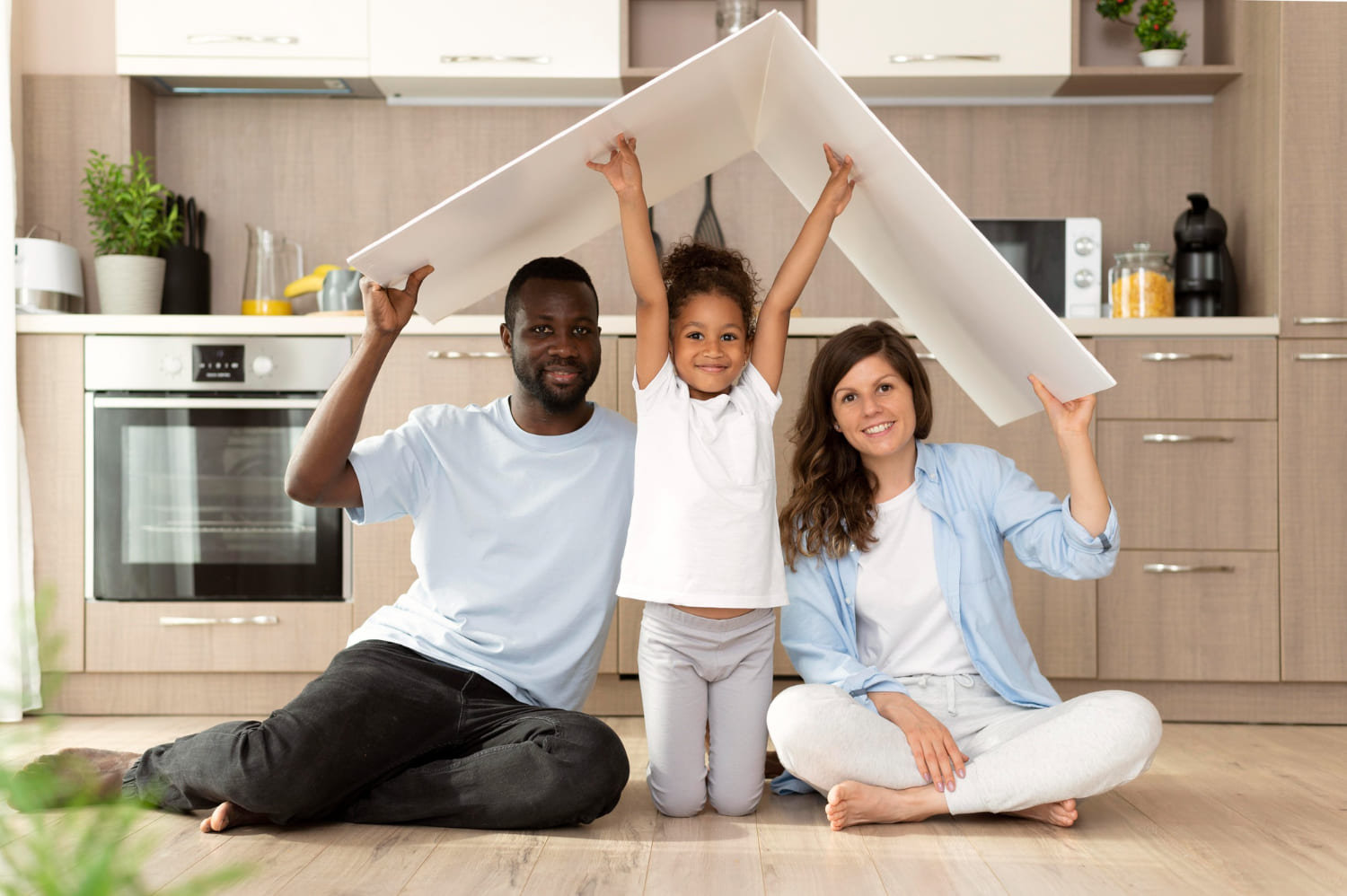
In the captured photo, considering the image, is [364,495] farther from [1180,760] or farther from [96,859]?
[1180,760]

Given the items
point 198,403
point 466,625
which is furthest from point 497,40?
point 466,625

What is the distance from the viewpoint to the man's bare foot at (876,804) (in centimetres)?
176

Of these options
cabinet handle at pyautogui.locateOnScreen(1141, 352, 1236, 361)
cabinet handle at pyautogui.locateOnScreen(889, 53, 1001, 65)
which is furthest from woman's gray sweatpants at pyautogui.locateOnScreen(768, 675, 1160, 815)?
cabinet handle at pyautogui.locateOnScreen(889, 53, 1001, 65)

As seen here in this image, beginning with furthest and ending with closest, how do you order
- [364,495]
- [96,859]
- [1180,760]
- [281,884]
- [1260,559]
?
[1260,559], [1180,760], [364,495], [281,884], [96,859]

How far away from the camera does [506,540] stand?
1.98 meters

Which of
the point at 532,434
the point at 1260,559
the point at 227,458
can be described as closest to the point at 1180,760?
the point at 1260,559

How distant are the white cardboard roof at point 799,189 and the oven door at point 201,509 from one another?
3.11 feet

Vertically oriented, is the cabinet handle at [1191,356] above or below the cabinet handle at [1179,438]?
above

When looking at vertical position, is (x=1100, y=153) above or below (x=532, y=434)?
above

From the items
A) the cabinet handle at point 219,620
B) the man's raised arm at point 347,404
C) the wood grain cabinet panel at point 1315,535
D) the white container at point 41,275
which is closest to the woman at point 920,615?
the man's raised arm at point 347,404

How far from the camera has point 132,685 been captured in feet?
9.29

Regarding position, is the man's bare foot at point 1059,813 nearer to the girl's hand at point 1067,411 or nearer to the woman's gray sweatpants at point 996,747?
the woman's gray sweatpants at point 996,747

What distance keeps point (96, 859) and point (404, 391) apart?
246cm

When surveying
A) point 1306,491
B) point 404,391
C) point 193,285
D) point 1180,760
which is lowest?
point 1180,760
